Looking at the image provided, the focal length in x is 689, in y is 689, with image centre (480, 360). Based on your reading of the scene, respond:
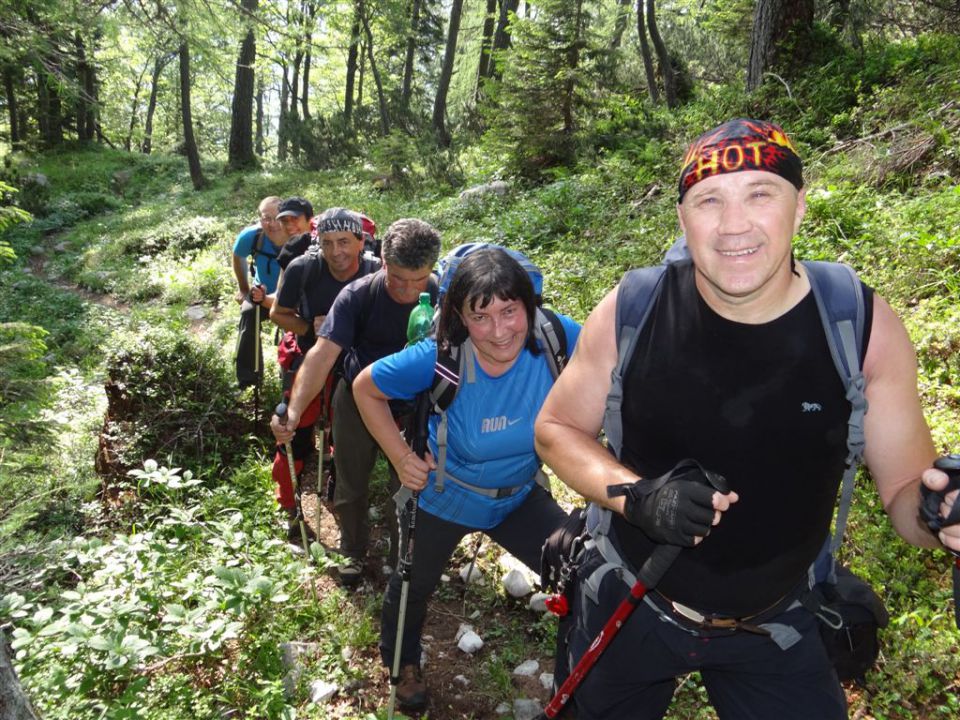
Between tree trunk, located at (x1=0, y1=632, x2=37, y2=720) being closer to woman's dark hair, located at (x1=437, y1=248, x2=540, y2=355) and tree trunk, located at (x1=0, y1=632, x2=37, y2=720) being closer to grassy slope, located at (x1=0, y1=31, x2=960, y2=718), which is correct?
grassy slope, located at (x1=0, y1=31, x2=960, y2=718)

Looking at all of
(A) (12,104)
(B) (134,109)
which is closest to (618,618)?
(A) (12,104)

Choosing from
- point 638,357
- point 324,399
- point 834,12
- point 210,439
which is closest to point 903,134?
point 834,12

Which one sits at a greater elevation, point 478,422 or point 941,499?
point 941,499

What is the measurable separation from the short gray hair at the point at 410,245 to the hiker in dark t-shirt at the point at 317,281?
1.10 m

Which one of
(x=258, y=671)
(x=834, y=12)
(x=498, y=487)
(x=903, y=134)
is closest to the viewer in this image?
(x=498, y=487)

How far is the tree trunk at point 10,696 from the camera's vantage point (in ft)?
8.48

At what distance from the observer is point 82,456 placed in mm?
6918

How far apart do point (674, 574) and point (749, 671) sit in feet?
1.34

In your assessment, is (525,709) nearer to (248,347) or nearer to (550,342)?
(550,342)

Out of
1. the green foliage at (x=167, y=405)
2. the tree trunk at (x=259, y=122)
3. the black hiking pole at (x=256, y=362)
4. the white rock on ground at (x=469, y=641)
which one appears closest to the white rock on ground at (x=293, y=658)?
the white rock on ground at (x=469, y=641)

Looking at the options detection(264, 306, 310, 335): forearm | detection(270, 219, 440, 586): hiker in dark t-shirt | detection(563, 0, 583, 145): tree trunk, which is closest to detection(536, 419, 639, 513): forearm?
detection(270, 219, 440, 586): hiker in dark t-shirt

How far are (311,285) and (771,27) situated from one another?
836cm

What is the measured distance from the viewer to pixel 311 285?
5.35 metres

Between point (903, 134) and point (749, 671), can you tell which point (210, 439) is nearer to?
point (749, 671)
